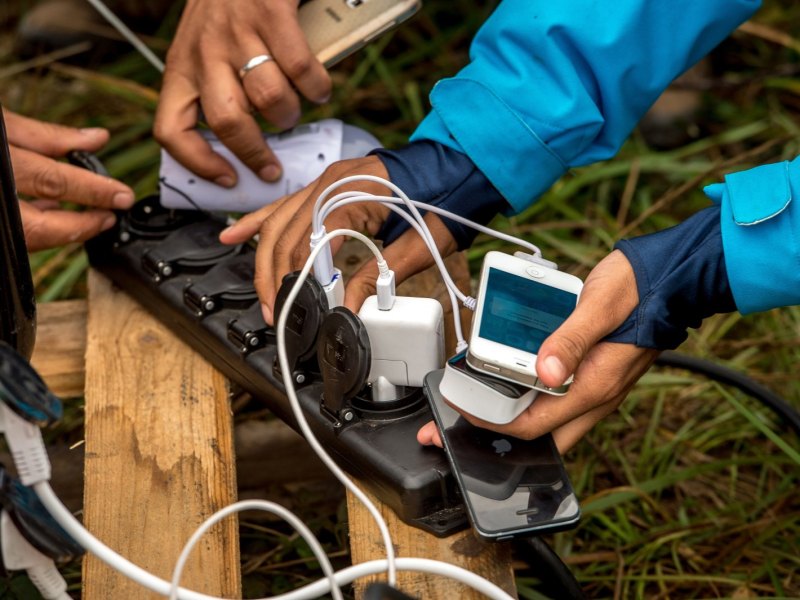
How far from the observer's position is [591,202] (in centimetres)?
181

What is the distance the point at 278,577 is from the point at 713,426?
0.69 meters

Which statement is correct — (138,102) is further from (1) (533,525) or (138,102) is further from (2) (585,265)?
(1) (533,525)

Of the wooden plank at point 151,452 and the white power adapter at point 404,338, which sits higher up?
the white power adapter at point 404,338

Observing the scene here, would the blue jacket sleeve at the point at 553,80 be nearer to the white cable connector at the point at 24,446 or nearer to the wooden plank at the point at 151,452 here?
the wooden plank at the point at 151,452

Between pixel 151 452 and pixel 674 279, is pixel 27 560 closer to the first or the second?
pixel 151 452

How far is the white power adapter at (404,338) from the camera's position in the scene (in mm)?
910

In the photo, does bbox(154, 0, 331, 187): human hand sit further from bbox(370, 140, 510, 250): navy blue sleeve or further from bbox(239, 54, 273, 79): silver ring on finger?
bbox(370, 140, 510, 250): navy blue sleeve

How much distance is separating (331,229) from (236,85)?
29 centimetres

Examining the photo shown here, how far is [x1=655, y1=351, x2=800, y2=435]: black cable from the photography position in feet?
4.04

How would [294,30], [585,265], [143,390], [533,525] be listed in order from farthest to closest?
[585,265] < [294,30] < [143,390] < [533,525]

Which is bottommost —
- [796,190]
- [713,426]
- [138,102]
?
[713,426]

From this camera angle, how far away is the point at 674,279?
3.11 feet

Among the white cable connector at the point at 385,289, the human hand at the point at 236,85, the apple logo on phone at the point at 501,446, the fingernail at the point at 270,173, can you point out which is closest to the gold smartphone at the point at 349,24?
the human hand at the point at 236,85

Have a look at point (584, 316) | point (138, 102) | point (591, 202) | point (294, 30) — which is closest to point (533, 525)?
point (584, 316)
